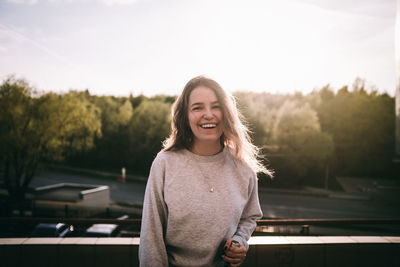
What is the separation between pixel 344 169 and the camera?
2778 cm

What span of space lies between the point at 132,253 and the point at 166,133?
25020mm

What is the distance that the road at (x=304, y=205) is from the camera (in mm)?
16455

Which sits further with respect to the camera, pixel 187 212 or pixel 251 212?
pixel 251 212

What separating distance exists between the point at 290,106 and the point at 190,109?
970 inches

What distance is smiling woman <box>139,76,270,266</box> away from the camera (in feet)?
4.58

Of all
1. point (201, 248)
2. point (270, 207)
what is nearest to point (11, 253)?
point (201, 248)

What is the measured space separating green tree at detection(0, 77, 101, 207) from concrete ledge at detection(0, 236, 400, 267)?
708 inches

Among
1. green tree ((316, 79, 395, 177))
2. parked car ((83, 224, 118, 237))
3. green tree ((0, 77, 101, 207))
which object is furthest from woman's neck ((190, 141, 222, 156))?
green tree ((316, 79, 395, 177))

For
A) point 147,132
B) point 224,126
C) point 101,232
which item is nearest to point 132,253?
point 224,126

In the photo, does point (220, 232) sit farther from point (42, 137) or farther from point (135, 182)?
point (135, 182)

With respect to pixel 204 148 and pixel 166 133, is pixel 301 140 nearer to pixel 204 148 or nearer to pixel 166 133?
pixel 166 133

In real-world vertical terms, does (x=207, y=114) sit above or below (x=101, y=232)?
above

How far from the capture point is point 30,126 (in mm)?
18172

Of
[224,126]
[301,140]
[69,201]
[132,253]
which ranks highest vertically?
[224,126]
